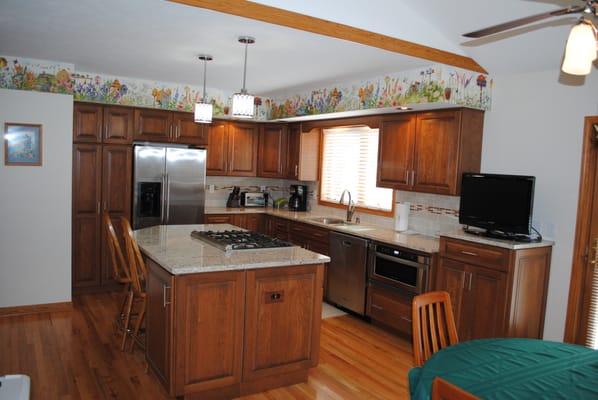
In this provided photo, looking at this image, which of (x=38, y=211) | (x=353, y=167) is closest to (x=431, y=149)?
(x=353, y=167)

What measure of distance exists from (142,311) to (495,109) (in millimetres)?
3521

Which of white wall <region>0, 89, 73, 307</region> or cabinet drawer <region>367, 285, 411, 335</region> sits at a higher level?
white wall <region>0, 89, 73, 307</region>

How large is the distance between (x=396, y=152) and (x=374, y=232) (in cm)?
86

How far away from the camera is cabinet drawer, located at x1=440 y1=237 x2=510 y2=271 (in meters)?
3.64

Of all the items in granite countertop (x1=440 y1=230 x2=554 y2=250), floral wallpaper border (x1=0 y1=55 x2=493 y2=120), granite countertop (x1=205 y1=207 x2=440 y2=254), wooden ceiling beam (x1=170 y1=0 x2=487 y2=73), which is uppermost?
wooden ceiling beam (x1=170 y1=0 x2=487 y2=73)

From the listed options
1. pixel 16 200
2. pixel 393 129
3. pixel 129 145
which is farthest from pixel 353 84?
pixel 16 200

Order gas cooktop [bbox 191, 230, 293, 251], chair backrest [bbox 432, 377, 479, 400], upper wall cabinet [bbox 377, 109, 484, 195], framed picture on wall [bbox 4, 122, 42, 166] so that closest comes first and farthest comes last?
1. chair backrest [bbox 432, 377, 479, 400]
2. gas cooktop [bbox 191, 230, 293, 251]
3. upper wall cabinet [bbox 377, 109, 484, 195]
4. framed picture on wall [bbox 4, 122, 42, 166]

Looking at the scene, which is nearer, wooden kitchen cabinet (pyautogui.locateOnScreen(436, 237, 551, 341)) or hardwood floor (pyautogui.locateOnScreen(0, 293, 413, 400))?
hardwood floor (pyautogui.locateOnScreen(0, 293, 413, 400))

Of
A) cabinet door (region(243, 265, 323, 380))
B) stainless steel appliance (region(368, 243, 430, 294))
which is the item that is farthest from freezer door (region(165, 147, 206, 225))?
cabinet door (region(243, 265, 323, 380))

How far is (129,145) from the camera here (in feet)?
18.3

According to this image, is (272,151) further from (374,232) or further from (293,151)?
(374,232)

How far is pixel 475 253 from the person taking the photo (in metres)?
3.84

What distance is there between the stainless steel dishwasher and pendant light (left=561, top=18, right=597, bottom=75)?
10.7 ft

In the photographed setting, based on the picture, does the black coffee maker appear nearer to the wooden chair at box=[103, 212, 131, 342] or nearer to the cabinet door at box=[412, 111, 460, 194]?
the cabinet door at box=[412, 111, 460, 194]
